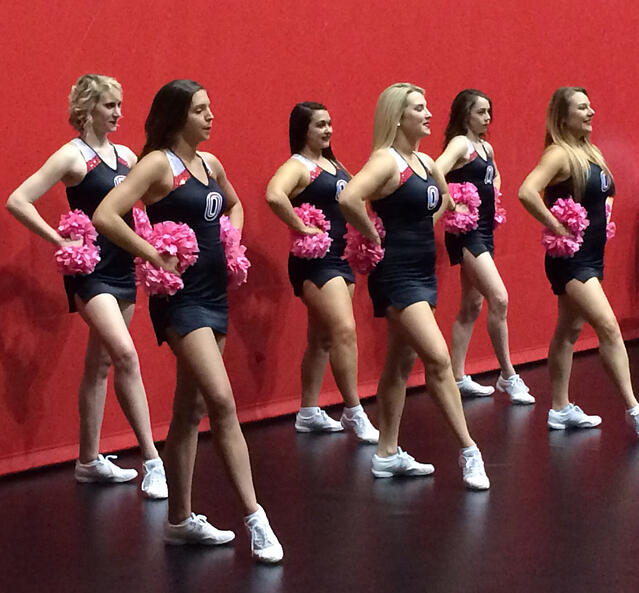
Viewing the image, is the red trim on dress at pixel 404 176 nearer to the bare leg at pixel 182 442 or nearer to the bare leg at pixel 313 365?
the bare leg at pixel 182 442

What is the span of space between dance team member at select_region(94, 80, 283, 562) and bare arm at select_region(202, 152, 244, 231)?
4.31 ft

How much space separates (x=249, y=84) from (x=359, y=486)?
2.41 meters

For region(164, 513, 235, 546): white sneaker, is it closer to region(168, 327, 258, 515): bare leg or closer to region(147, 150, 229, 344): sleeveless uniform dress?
region(168, 327, 258, 515): bare leg

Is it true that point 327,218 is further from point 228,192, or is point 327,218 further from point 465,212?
point 465,212

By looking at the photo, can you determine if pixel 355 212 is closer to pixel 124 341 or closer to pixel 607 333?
pixel 124 341

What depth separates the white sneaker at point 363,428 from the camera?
6281 millimetres

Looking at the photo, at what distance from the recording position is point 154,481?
5.38 meters

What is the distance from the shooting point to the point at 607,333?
6055 mm

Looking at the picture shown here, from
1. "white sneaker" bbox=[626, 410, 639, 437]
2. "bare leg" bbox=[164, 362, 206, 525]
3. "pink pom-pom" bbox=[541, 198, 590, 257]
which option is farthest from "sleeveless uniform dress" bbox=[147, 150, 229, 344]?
"white sneaker" bbox=[626, 410, 639, 437]

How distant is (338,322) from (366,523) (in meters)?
1.59

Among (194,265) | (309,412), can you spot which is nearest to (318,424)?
(309,412)

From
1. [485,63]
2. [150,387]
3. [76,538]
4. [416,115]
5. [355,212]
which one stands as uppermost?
[485,63]

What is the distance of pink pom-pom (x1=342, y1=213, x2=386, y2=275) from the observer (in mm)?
5289

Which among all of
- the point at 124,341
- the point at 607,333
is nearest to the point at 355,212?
the point at 124,341
